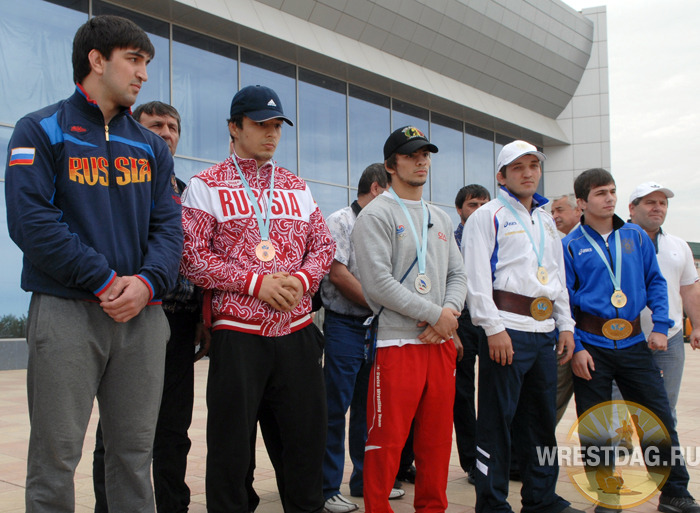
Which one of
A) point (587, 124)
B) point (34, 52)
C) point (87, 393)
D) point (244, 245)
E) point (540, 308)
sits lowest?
point (87, 393)

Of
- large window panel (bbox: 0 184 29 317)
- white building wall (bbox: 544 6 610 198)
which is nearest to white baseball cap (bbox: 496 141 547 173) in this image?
large window panel (bbox: 0 184 29 317)

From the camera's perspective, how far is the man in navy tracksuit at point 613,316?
12.9ft

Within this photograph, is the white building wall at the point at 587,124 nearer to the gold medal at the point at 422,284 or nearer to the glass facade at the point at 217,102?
the glass facade at the point at 217,102

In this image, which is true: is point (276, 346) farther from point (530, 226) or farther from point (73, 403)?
point (530, 226)

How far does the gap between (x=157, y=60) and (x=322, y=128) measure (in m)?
4.51

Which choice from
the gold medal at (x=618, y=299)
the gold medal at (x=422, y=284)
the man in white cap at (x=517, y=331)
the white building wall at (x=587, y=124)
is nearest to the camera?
the gold medal at (x=422, y=284)

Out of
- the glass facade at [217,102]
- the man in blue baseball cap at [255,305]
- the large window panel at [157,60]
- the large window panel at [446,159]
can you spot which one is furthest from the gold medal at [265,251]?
the large window panel at [446,159]

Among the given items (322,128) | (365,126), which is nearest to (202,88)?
(322,128)

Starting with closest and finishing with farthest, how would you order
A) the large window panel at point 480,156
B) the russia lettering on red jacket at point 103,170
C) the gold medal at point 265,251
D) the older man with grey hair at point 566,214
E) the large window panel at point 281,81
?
the russia lettering on red jacket at point 103,170
the gold medal at point 265,251
the older man with grey hair at point 566,214
the large window panel at point 281,81
the large window panel at point 480,156

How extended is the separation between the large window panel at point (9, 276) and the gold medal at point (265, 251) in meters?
9.18

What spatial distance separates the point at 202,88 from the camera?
13.3m

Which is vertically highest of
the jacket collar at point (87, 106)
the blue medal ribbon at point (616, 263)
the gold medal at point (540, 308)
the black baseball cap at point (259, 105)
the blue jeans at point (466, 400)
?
the black baseball cap at point (259, 105)

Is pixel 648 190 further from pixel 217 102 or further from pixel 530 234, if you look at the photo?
pixel 217 102

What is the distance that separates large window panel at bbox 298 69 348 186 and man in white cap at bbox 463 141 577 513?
1147 cm
